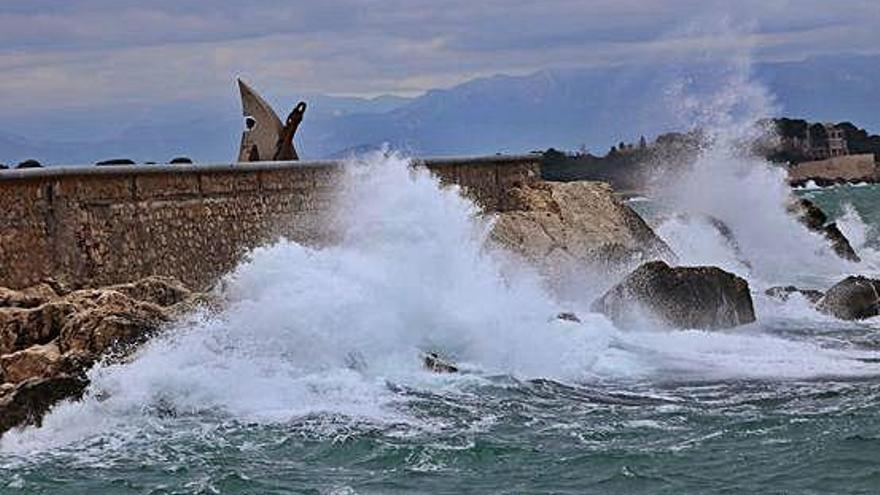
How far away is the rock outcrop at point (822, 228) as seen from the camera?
1115 inches

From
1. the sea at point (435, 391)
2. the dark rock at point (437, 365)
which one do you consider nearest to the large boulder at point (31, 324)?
the sea at point (435, 391)

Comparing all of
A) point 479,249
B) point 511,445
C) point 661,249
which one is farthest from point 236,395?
point 661,249

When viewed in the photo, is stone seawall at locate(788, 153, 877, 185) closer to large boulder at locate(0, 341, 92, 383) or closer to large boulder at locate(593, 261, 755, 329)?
large boulder at locate(593, 261, 755, 329)

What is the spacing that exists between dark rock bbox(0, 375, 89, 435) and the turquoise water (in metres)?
0.12

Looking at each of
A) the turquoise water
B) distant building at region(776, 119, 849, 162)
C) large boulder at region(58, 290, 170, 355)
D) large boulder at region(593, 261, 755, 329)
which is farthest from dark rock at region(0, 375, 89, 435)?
distant building at region(776, 119, 849, 162)

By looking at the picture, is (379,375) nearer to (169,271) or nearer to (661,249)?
(169,271)

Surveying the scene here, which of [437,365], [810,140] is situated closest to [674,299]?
[437,365]

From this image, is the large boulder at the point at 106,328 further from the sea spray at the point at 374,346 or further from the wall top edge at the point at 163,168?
the wall top edge at the point at 163,168

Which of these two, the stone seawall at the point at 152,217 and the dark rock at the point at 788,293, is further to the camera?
the dark rock at the point at 788,293

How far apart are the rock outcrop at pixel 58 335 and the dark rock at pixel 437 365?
2015 millimetres

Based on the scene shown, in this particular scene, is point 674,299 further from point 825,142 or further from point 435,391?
point 825,142

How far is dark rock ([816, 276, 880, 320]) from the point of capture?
18.3 metres

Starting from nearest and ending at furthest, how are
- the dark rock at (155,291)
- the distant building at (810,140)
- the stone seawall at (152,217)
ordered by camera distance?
the stone seawall at (152,217), the dark rock at (155,291), the distant building at (810,140)

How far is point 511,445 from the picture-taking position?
10.8m
